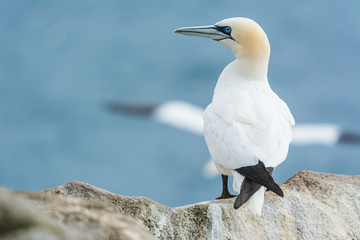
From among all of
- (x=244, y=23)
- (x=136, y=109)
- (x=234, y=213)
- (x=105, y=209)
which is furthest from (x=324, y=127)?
(x=105, y=209)

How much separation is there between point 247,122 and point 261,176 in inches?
26.5

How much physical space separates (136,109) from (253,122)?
8.57 metres

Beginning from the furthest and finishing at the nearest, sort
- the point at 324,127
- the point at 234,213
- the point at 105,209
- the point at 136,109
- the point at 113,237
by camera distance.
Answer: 1. the point at 324,127
2. the point at 136,109
3. the point at 234,213
4. the point at 105,209
5. the point at 113,237

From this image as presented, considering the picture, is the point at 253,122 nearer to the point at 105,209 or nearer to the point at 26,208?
the point at 105,209

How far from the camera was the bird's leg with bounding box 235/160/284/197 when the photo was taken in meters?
4.44

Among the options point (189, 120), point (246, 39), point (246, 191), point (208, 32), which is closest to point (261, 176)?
point (246, 191)

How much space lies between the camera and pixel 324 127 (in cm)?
1596

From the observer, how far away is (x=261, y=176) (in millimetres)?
4535

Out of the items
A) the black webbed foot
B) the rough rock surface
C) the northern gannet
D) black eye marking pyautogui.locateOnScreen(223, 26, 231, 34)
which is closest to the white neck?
the northern gannet

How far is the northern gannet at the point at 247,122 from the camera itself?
4.65m

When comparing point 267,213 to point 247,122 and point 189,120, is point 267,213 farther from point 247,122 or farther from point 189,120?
point 189,120

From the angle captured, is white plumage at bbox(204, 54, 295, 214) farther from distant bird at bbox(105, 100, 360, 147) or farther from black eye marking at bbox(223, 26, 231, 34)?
distant bird at bbox(105, 100, 360, 147)

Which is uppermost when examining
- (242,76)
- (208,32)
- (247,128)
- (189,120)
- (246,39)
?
(189,120)

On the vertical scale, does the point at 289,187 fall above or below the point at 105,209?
above
